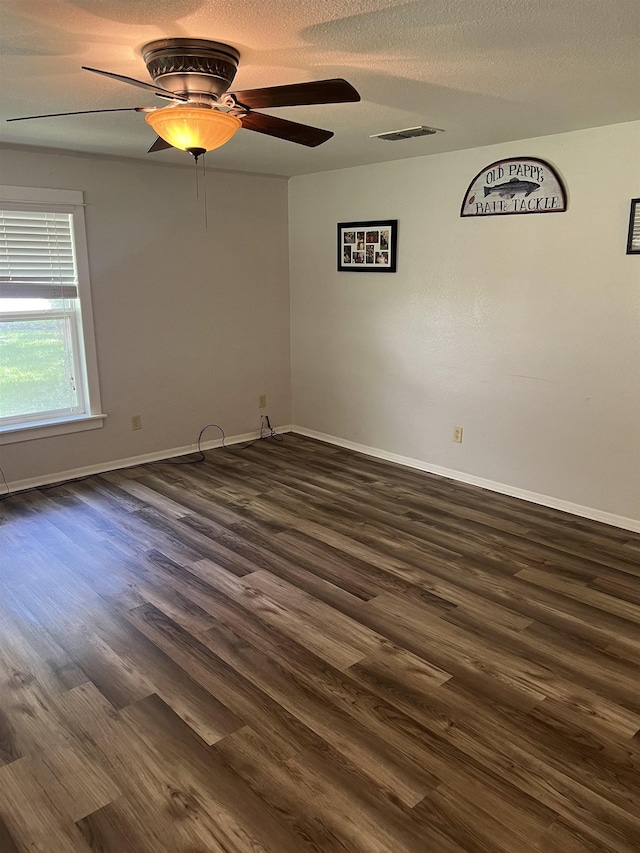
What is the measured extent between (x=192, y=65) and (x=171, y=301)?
2.84 metres

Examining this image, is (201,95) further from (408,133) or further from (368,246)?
(368,246)

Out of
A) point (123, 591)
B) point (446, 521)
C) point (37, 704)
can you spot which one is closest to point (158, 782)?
point (37, 704)

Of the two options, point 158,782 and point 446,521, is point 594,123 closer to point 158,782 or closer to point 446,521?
point 446,521

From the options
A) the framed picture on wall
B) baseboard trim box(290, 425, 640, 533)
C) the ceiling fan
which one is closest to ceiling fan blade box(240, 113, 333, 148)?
the ceiling fan

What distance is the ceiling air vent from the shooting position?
361cm

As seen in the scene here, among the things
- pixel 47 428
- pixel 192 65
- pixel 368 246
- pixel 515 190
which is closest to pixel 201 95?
pixel 192 65

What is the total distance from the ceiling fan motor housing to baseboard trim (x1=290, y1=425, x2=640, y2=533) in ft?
10.3

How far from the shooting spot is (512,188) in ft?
13.3

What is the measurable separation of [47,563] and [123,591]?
566mm

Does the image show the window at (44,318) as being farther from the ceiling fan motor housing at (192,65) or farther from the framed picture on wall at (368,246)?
the ceiling fan motor housing at (192,65)

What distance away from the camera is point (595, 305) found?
3.78m

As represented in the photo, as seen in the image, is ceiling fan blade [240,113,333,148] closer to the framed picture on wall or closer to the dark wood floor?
the dark wood floor

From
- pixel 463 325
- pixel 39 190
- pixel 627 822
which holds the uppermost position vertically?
pixel 39 190

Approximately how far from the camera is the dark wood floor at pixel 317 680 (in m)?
1.85
